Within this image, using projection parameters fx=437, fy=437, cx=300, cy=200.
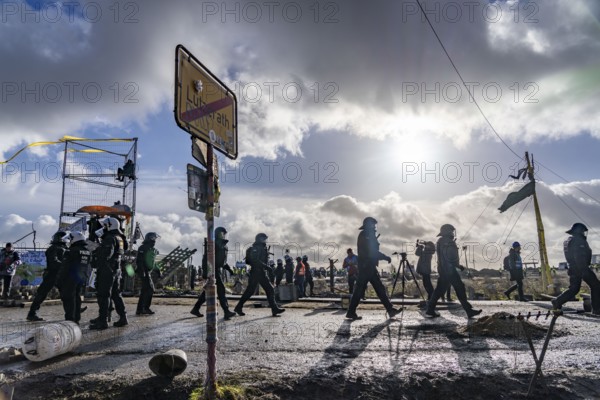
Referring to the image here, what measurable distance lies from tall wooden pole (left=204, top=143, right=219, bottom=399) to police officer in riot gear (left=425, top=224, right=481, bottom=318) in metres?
6.55

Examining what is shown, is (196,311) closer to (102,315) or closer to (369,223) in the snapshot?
(102,315)

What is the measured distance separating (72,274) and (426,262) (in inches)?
364

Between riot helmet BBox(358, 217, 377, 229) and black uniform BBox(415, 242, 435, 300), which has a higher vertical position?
riot helmet BBox(358, 217, 377, 229)

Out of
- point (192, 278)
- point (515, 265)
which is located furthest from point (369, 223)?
point (192, 278)

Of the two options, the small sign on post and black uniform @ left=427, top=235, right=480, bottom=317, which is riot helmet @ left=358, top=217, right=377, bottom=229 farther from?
the small sign on post

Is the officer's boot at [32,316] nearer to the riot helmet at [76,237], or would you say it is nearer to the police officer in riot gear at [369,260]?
the riot helmet at [76,237]

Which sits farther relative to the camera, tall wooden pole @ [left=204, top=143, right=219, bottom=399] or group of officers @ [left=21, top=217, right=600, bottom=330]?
group of officers @ [left=21, top=217, right=600, bottom=330]

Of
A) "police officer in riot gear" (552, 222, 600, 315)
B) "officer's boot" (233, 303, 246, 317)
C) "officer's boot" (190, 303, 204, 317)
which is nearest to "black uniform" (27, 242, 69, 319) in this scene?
"officer's boot" (190, 303, 204, 317)

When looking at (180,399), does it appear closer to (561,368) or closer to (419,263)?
(561,368)

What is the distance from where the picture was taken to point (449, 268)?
9258 millimetres

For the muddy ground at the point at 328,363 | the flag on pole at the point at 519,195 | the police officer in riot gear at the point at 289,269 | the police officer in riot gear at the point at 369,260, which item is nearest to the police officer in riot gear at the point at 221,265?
the muddy ground at the point at 328,363

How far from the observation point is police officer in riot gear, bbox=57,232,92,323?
26.0ft

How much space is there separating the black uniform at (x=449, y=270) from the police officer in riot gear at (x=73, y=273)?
7146mm

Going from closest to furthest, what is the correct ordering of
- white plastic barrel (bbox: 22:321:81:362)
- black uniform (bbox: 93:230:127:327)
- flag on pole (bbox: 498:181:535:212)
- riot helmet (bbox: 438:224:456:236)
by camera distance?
white plastic barrel (bbox: 22:321:81:362)
black uniform (bbox: 93:230:127:327)
riot helmet (bbox: 438:224:456:236)
flag on pole (bbox: 498:181:535:212)
